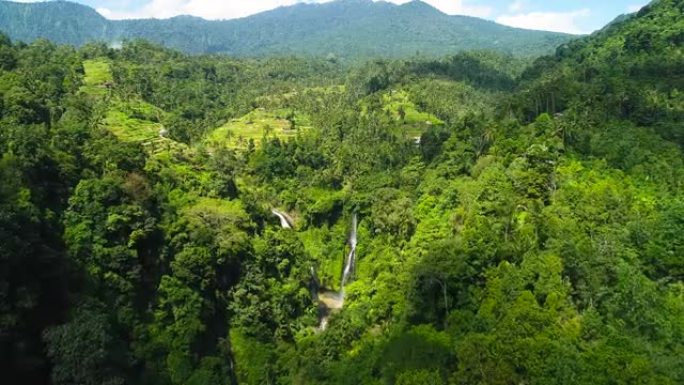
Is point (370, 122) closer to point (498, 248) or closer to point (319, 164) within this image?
point (319, 164)

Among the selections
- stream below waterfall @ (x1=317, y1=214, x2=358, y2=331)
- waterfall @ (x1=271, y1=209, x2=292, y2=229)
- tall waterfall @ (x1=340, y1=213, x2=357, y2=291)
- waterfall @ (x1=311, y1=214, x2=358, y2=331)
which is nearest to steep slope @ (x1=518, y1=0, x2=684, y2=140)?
tall waterfall @ (x1=340, y1=213, x2=357, y2=291)

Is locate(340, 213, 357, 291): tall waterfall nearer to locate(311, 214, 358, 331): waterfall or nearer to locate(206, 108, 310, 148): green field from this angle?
locate(311, 214, 358, 331): waterfall

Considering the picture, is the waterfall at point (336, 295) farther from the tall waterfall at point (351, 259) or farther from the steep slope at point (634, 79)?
the steep slope at point (634, 79)

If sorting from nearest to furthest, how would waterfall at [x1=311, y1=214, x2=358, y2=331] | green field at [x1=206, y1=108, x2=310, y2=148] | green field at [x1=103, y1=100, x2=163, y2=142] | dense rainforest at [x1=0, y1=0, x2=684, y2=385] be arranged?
dense rainforest at [x1=0, y1=0, x2=684, y2=385] < waterfall at [x1=311, y1=214, x2=358, y2=331] < green field at [x1=103, y1=100, x2=163, y2=142] < green field at [x1=206, y1=108, x2=310, y2=148]

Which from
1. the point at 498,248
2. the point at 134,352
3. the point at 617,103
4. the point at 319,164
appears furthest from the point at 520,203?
the point at 319,164

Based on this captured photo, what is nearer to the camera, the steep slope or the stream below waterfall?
the stream below waterfall

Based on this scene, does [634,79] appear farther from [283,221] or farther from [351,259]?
[283,221]

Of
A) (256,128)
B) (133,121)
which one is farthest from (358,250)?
(256,128)
